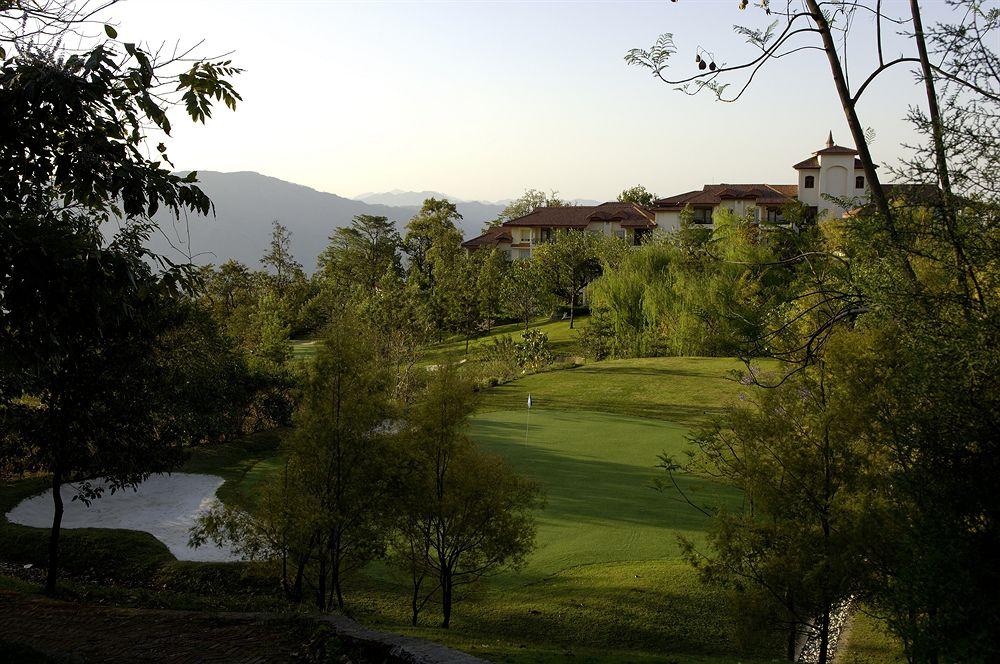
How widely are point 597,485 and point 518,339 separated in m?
35.5

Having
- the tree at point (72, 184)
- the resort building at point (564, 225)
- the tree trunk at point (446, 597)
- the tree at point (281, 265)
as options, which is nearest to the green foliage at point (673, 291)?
the resort building at point (564, 225)

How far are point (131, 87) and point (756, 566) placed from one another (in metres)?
9.49

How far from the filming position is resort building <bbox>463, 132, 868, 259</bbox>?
6712 cm

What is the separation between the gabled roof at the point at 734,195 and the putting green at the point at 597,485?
1674 inches

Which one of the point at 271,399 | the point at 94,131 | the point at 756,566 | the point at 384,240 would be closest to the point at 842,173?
the point at 384,240

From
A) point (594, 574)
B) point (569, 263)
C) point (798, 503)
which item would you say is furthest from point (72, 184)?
point (569, 263)

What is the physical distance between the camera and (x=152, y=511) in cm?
1884

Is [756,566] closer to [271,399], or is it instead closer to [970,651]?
[970,651]

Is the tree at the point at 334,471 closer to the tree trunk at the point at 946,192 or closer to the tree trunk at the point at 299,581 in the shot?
the tree trunk at the point at 299,581

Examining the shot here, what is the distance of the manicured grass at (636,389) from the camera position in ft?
113

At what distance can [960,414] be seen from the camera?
6.44 meters

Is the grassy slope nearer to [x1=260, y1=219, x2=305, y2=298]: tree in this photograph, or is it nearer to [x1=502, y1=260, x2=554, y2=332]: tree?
[x1=502, y1=260, x2=554, y2=332]: tree

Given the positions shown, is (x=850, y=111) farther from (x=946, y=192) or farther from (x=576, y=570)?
(x=576, y=570)

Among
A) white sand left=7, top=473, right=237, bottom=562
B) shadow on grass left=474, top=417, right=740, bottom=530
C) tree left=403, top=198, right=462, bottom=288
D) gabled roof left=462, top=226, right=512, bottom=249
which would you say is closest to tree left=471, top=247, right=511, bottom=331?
tree left=403, top=198, right=462, bottom=288
